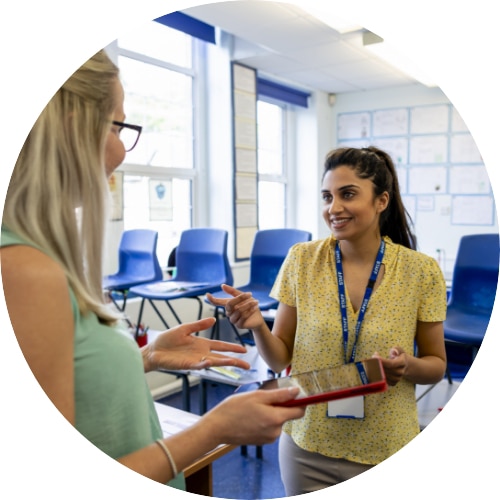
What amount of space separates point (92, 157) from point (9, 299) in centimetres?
29

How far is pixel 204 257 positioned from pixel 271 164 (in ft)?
8.81

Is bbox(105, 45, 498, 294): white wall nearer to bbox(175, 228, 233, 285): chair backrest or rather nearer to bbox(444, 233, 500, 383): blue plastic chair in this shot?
bbox(175, 228, 233, 285): chair backrest

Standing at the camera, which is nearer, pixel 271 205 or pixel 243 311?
pixel 243 311

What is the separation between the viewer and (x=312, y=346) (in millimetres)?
1485

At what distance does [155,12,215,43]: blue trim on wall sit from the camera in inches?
165

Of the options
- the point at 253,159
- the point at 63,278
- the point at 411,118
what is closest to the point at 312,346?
the point at 63,278

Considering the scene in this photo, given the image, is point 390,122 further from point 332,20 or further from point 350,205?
point 350,205

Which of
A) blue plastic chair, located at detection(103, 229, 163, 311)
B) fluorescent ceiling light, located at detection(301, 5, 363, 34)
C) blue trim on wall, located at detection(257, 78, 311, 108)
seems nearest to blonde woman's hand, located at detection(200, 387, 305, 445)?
blue plastic chair, located at detection(103, 229, 163, 311)

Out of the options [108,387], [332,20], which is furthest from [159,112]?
[108,387]

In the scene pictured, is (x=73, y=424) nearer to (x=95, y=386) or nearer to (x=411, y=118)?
(x=95, y=386)

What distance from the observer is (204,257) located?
13.2 ft

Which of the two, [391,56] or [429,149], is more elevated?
[391,56]

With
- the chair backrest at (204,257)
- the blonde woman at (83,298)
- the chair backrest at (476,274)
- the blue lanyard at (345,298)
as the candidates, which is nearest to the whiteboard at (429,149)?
the chair backrest at (476,274)

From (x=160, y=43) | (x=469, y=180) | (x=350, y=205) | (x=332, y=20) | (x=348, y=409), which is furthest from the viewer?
(x=469, y=180)
